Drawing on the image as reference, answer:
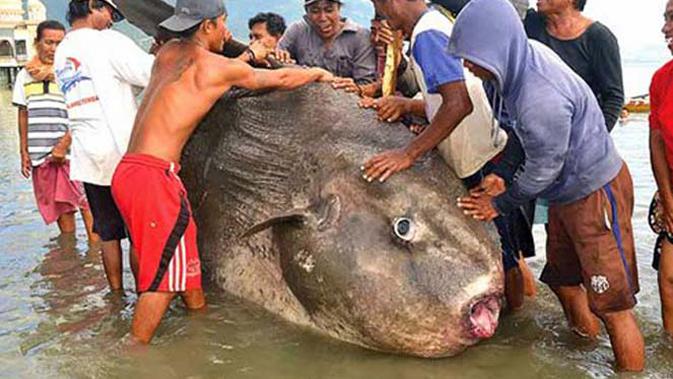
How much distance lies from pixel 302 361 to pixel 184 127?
1.43 metres

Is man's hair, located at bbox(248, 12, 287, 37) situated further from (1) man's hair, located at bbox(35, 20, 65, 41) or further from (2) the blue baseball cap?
(2) the blue baseball cap

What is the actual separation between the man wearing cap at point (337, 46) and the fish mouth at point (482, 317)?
298cm

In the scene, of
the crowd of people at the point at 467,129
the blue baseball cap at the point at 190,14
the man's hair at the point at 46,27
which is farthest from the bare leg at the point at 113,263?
the man's hair at the point at 46,27

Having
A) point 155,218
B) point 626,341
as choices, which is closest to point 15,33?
point 155,218

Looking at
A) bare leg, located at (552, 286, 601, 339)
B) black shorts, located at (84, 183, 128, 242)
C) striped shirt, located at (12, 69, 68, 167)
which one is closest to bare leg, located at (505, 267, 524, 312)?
bare leg, located at (552, 286, 601, 339)

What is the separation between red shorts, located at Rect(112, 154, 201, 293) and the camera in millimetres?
4277

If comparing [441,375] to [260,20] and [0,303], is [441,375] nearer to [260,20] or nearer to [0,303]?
[0,303]

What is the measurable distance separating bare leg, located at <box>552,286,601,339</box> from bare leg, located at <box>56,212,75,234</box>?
15.8ft

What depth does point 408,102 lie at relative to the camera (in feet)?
14.9

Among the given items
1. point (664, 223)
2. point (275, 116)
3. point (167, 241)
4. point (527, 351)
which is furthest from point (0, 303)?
point (664, 223)

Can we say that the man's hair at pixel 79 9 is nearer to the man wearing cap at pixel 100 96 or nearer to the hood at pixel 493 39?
the man wearing cap at pixel 100 96

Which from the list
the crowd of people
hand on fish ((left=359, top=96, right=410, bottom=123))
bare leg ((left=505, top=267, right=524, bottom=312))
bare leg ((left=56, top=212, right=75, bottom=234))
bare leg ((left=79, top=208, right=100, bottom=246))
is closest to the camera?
the crowd of people

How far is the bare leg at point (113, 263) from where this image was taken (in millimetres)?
5371

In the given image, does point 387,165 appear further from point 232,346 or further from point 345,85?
point 232,346
